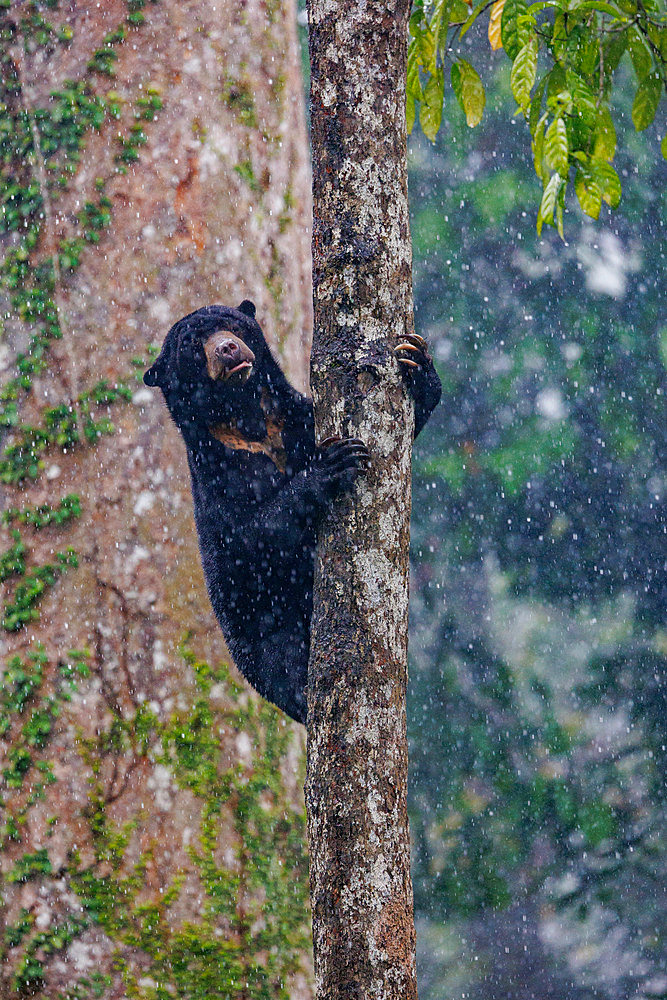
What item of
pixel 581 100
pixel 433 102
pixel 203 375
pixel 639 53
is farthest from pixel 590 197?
pixel 203 375

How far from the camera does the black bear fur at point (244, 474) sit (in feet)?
11.8

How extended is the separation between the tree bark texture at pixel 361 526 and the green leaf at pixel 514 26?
252 millimetres

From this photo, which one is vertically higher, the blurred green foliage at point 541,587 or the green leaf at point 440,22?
the blurred green foliage at point 541,587

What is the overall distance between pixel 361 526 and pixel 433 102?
4.32 feet

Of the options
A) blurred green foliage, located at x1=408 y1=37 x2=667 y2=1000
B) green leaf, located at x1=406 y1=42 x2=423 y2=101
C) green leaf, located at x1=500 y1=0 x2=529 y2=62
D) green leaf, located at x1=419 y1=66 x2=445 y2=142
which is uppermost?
blurred green foliage, located at x1=408 y1=37 x2=667 y2=1000

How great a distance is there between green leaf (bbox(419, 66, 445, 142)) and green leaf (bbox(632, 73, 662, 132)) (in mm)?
505

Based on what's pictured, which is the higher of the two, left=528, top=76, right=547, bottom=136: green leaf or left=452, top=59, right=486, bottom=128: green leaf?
left=452, top=59, right=486, bottom=128: green leaf

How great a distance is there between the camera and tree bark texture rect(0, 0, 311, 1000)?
4.81 metres

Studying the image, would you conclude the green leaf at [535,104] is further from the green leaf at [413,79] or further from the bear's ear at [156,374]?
the bear's ear at [156,374]

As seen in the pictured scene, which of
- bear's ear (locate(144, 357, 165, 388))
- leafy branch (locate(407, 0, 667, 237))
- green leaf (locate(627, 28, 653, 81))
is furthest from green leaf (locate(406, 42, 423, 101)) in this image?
bear's ear (locate(144, 357, 165, 388))

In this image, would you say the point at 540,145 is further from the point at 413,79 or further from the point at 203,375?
the point at 203,375

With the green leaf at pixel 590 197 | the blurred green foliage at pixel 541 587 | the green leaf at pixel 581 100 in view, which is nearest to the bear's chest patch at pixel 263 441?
the green leaf at pixel 590 197

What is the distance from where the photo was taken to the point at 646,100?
8.48ft

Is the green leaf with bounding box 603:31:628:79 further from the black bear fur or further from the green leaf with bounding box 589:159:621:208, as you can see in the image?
the black bear fur
